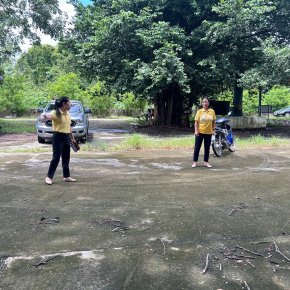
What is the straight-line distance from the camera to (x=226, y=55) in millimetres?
15727

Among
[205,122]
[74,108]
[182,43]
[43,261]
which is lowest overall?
[43,261]

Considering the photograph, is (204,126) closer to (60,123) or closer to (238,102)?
(60,123)

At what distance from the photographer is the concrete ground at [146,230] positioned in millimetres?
2977

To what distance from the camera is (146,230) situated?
4.04 metres

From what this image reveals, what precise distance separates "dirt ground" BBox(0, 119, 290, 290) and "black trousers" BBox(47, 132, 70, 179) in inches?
12.0

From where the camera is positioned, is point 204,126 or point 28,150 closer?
point 204,126

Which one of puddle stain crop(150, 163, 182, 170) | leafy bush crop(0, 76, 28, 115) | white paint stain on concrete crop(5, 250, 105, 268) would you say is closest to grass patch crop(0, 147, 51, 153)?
puddle stain crop(150, 163, 182, 170)

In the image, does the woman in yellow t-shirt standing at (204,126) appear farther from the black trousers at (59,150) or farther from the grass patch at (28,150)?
the grass patch at (28,150)

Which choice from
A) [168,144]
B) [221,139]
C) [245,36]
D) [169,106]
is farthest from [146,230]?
[169,106]

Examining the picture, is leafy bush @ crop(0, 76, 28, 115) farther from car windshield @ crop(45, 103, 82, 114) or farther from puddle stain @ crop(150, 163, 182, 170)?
puddle stain @ crop(150, 163, 182, 170)

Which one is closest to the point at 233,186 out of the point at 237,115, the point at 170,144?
the point at 170,144

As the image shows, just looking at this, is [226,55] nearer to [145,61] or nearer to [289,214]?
[145,61]

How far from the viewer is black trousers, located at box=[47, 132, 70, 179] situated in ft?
20.5

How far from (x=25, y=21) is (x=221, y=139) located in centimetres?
1276
